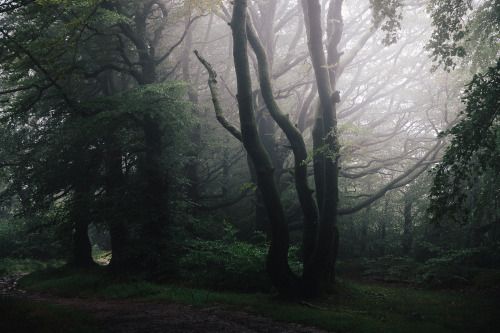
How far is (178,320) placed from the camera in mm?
6055

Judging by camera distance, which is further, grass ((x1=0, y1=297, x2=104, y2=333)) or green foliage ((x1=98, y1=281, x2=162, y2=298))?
green foliage ((x1=98, y1=281, x2=162, y2=298))

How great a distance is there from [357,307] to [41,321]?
6430mm

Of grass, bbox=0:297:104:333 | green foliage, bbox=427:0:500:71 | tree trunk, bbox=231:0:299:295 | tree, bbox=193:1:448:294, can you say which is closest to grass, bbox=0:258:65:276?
grass, bbox=0:297:104:333

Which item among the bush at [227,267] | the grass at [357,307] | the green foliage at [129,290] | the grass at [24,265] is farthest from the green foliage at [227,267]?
the grass at [24,265]

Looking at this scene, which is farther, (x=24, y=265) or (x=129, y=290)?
(x=24, y=265)

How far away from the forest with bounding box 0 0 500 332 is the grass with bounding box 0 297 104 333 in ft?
0.17

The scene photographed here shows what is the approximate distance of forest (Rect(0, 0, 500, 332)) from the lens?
654 centimetres

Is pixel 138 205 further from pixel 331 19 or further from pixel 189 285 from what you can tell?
pixel 331 19

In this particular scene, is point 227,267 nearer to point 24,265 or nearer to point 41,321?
point 41,321

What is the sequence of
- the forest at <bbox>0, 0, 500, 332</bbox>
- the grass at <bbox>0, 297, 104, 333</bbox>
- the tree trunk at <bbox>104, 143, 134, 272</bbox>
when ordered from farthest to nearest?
the tree trunk at <bbox>104, 143, 134, 272</bbox>, the forest at <bbox>0, 0, 500, 332</bbox>, the grass at <bbox>0, 297, 104, 333</bbox>

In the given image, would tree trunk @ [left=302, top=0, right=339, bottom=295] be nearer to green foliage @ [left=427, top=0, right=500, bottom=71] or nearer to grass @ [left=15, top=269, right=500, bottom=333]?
grass @ [left=15, top=269, right=500, bottom=333]

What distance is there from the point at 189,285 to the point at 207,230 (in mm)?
3876

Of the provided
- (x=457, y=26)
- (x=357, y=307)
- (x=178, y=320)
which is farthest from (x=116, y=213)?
(x=457, y=26)

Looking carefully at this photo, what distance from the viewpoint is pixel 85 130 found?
35.2 ft
